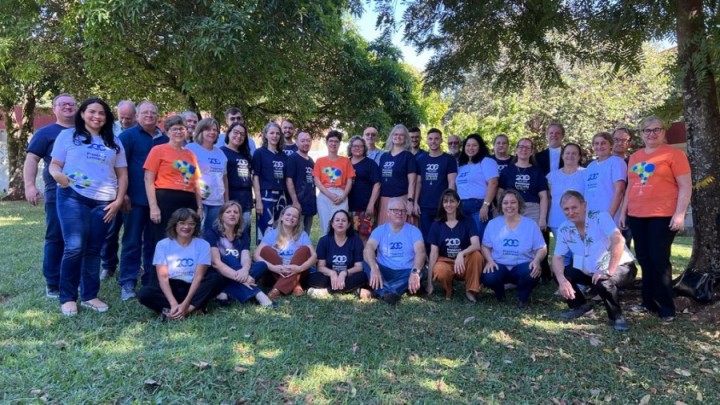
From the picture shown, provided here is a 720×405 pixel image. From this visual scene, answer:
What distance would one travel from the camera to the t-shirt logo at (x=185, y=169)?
16.3ft

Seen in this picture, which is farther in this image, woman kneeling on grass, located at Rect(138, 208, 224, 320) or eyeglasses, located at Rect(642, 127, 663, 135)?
eyeglasses, located at Rect(642, 127, 663, 135)

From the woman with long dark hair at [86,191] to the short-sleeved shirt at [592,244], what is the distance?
4317mm

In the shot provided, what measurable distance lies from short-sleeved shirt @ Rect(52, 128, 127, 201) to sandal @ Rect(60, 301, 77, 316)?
3.14 ft

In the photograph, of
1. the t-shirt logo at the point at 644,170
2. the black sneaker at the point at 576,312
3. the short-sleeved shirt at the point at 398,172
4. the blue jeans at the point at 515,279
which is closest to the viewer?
the t-shirt logo at the point at 644,170

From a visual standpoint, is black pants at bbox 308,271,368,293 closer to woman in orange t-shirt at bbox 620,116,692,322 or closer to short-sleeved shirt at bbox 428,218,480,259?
short-sleeved shirt at bbox 428,218,480,259

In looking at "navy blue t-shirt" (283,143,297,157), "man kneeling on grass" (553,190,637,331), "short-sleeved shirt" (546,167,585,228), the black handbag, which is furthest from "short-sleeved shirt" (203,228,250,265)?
the black handbag

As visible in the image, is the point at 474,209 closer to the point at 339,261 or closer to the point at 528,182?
the point at 528,182

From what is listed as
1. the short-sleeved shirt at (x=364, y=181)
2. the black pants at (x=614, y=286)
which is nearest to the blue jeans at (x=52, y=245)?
the short-sleeved shirt at (x=364, y=181)

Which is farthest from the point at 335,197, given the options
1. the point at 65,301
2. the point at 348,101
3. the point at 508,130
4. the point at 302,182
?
the point at 508,130

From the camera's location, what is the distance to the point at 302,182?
6.31 metres

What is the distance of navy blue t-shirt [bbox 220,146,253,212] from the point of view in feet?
19.1

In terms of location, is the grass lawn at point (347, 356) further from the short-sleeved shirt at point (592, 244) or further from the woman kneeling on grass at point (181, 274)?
the short-sleeved shirt at point (592, 244)

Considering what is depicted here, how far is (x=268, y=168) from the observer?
614 cm

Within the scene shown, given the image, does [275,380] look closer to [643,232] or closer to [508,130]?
[643,232]
